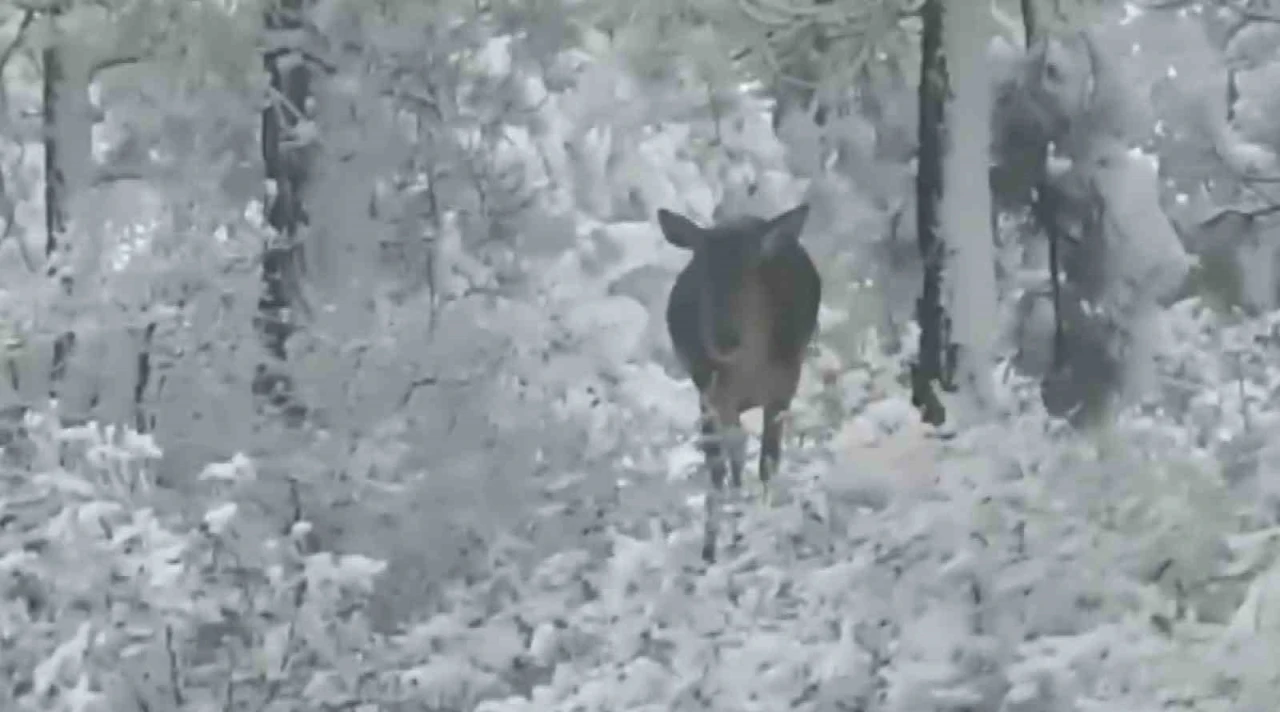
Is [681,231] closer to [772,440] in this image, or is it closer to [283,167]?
[772,440]

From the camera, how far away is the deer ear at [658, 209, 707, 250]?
6.40 meters

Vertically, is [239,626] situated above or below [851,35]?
below

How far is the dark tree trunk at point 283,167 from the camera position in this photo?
6.24 metres

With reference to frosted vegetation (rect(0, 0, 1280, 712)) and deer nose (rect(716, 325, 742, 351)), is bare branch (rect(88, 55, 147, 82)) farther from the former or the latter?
deer nose (rect(716, 325, 742, 351))

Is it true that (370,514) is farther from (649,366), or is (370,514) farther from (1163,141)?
(1163,141)

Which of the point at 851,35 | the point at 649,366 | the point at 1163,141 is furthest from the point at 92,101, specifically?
the point at 1163,141

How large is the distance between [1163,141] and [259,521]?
3.30m

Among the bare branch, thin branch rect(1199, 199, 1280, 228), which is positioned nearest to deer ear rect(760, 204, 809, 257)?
thin branch rect(1199, 199, 1280, 228)

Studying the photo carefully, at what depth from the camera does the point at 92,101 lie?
6391 millimetres

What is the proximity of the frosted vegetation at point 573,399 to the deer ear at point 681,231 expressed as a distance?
0.04m

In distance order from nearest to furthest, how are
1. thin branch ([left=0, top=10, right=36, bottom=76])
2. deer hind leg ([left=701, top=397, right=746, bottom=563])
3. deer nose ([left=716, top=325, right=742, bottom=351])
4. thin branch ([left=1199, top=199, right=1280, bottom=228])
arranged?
1. deer hind leg ([left=701, top=397, right=746, bottom=563])
2. thin branch ([left=1199, top=199, right=1280, bottom=228])
3. thin branch ([left=0, top=10, right=36, bottom=76])
4. deer nose ([left=716, top=325, right=742, bottom=351])

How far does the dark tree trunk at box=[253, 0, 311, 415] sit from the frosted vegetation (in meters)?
0.05

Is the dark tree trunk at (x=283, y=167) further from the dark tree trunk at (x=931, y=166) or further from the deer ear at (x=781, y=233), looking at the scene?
the dark tree trunk at (x=931, y=166)

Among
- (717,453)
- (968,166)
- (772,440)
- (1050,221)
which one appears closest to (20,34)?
(717,453)
